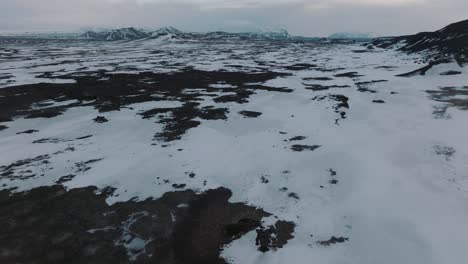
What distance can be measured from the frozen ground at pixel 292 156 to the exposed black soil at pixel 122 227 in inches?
23.0

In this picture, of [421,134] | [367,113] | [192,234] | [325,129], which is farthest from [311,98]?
[192,234]

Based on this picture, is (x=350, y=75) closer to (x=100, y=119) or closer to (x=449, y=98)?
(x=449, y=98)

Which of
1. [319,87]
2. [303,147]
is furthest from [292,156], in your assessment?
[319,87]

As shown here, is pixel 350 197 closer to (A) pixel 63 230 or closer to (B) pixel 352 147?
(B) pixel 352 147

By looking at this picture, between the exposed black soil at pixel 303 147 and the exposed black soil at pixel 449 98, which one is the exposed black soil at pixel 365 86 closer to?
the exposed black soil at pixel 449 98

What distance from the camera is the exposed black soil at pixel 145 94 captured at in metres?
30.5

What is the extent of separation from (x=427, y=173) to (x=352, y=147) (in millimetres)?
4767

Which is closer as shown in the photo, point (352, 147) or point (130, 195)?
point (130, 195)

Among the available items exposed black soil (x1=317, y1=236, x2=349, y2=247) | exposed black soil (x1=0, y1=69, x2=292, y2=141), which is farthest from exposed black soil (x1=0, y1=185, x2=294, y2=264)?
exposed black soil (x1=0, y1=69, x2=292, y2=141)

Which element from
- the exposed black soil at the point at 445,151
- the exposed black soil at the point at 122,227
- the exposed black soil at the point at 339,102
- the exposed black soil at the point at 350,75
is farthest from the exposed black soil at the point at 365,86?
the exposed black soil at the point at 122,227

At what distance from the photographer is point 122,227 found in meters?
14.4

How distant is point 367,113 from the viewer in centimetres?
3020

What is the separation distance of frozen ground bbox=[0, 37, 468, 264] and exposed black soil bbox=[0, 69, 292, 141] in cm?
22

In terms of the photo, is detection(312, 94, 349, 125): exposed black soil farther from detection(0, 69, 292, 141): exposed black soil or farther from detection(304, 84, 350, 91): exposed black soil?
detection(0, 69, 292, 141): exposed black soil
